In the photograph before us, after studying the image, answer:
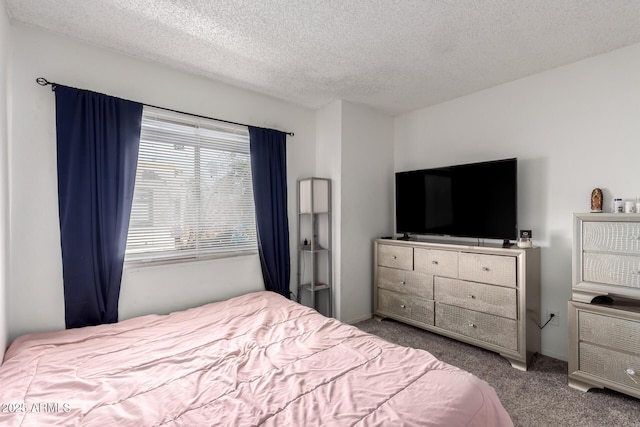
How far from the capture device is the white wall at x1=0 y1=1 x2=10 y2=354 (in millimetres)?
1705

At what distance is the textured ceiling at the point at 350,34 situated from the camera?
1834 millimetres

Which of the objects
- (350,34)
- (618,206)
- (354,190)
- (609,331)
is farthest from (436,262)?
(350,34)

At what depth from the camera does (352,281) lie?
346 cm

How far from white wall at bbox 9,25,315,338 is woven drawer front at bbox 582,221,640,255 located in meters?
3.01

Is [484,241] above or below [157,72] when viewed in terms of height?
below

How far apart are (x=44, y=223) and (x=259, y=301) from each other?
65.1 inches

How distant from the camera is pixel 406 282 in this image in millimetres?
3242

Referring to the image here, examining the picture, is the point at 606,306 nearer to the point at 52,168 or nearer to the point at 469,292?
the point at 469,292

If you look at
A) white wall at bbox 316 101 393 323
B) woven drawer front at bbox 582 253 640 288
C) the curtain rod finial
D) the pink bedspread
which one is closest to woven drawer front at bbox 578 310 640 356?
woven drawer front at bbox 582 253 640 288

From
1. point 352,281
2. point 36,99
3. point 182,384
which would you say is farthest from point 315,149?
point 182,384

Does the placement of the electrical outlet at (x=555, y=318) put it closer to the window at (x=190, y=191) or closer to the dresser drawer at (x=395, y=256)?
the dresser drawer at (x=395, y=256)

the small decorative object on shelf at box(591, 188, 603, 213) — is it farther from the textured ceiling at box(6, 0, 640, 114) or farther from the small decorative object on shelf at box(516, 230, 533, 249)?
the textured ceiling at box(6, 0, 640, 114)

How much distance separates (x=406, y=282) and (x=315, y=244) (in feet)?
3.65

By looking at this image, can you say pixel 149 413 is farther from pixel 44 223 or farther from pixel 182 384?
pixel 44 223
